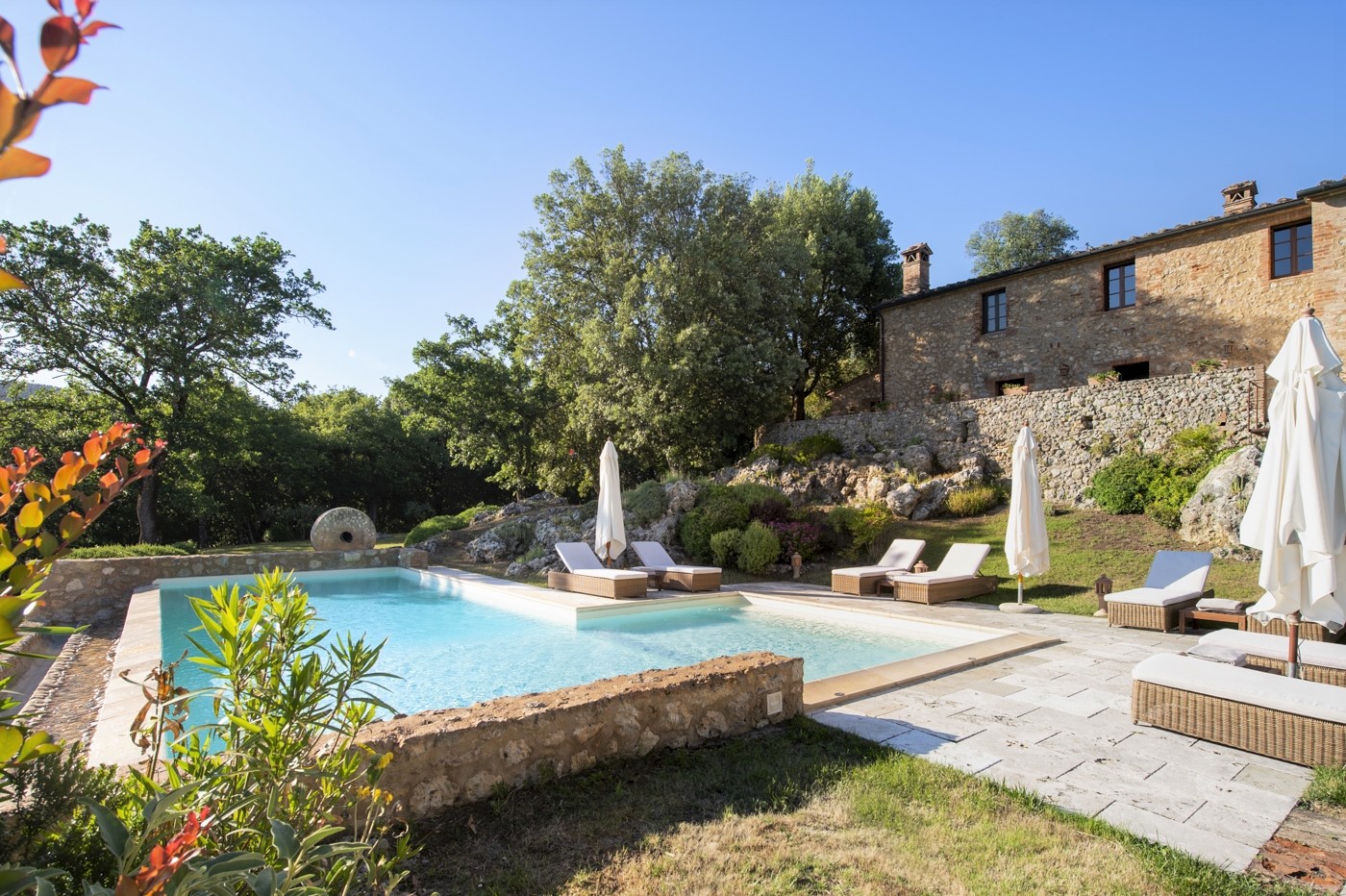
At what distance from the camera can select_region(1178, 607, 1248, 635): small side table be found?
7.55 meters

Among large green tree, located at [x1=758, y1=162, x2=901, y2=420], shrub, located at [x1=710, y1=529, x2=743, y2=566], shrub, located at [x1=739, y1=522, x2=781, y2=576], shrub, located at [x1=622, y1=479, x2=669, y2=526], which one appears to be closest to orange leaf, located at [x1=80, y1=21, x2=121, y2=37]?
shrub, located at [x1=739, y1=522, x2=781, y2=576]

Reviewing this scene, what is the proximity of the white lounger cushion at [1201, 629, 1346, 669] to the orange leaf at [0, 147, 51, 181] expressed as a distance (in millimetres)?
7016

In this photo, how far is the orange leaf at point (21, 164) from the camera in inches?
25.6

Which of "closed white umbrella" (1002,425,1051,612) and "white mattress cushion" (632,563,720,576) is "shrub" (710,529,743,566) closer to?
"white mattress cushion" (632,563,720,576)

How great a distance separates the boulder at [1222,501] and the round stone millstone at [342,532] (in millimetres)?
17545

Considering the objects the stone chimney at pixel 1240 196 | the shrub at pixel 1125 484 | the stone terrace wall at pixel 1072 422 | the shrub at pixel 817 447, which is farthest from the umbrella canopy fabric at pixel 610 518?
the stone chimney at pixel 1240 196

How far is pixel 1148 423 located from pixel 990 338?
256 inches

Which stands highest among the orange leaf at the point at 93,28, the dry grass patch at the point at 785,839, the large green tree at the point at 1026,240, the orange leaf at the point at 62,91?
the large green tree at the point at 1026,240

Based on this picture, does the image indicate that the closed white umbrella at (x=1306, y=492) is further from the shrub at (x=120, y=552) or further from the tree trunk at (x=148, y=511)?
the tree trunk at (x=148, y=511)

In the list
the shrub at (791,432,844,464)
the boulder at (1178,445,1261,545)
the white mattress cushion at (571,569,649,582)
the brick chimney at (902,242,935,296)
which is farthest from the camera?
the brick chimney at (902,242,935,296)

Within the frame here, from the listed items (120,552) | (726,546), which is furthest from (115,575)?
(726,546)

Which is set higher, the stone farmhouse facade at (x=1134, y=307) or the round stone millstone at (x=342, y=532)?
the stone farmhouse facade at (x=1134, y=307)

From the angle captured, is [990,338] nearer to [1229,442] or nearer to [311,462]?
[1229,442]

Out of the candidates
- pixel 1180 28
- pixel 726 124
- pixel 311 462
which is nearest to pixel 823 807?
pixel 1180 28
